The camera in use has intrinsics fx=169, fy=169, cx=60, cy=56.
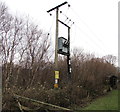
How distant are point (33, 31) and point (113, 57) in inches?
1808

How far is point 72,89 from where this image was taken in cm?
984

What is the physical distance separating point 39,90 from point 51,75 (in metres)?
4.67

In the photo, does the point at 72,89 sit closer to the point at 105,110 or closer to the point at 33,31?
the point at 105,110

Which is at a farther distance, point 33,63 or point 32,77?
point 33,63

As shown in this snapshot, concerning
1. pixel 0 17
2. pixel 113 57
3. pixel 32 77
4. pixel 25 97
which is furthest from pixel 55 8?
pixel 113 57

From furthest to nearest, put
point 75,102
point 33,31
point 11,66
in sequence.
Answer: point 33,31 < point 11,66 < point 75,102

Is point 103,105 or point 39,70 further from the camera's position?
point 39,70

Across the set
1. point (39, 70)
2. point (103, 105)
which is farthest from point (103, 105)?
point (39, 70)

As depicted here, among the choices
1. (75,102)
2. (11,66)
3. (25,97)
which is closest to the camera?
(25,97)

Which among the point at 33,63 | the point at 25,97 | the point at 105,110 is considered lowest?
the point at 105,110

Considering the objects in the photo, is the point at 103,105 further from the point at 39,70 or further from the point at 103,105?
the point at 39,70

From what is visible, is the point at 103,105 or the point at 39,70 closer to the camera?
the point at 103,105

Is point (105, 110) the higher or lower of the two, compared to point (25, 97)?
lower

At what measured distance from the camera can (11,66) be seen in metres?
12.4
